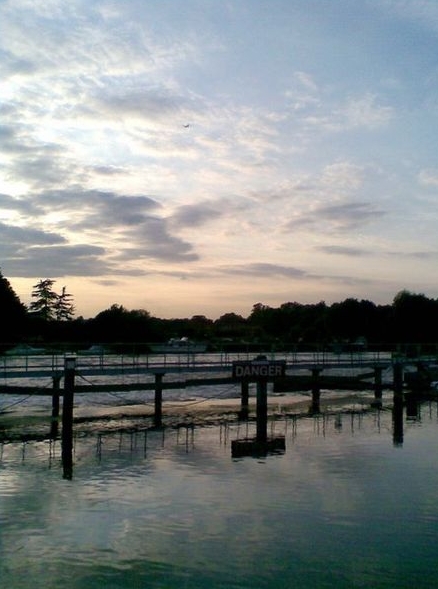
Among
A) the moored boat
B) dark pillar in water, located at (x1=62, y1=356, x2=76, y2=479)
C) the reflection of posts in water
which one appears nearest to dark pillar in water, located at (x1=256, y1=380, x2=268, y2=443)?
the reflection of posts in water

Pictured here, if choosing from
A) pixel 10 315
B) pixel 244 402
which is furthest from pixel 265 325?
pixel 244 402

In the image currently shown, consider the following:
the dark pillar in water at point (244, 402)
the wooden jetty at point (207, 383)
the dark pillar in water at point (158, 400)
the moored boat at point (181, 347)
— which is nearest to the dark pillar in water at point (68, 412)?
the wooden jetty at point (207, 383)

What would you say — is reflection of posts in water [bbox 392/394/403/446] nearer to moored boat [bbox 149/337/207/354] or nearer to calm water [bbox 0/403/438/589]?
calm water [bbox 0/403/438/589]

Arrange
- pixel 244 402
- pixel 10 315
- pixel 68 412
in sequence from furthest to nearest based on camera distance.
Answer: pixel 10 315 → pixel 244 402 → pixel 68 412

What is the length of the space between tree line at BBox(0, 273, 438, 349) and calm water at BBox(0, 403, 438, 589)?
50969 millimetres

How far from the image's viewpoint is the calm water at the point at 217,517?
1327 centimetres

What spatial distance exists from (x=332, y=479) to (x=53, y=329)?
11238 centimetres

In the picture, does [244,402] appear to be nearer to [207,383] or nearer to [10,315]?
[207,383]

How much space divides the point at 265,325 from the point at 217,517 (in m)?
Answer: 181

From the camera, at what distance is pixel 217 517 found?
55.3ft

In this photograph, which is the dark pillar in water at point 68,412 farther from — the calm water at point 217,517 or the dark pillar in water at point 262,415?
the dark pillar in water at point 262,415

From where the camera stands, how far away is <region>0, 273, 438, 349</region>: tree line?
106m

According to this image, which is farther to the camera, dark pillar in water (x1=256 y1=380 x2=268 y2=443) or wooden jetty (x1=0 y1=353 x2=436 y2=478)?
dark pillar in water (x1=256 y1=380 x2=268 y2=443)

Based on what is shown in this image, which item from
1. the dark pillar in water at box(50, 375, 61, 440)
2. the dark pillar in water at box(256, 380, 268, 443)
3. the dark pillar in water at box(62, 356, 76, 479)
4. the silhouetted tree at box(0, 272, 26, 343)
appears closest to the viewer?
the dark pillar in water at box(62, 356, 76, 479)
